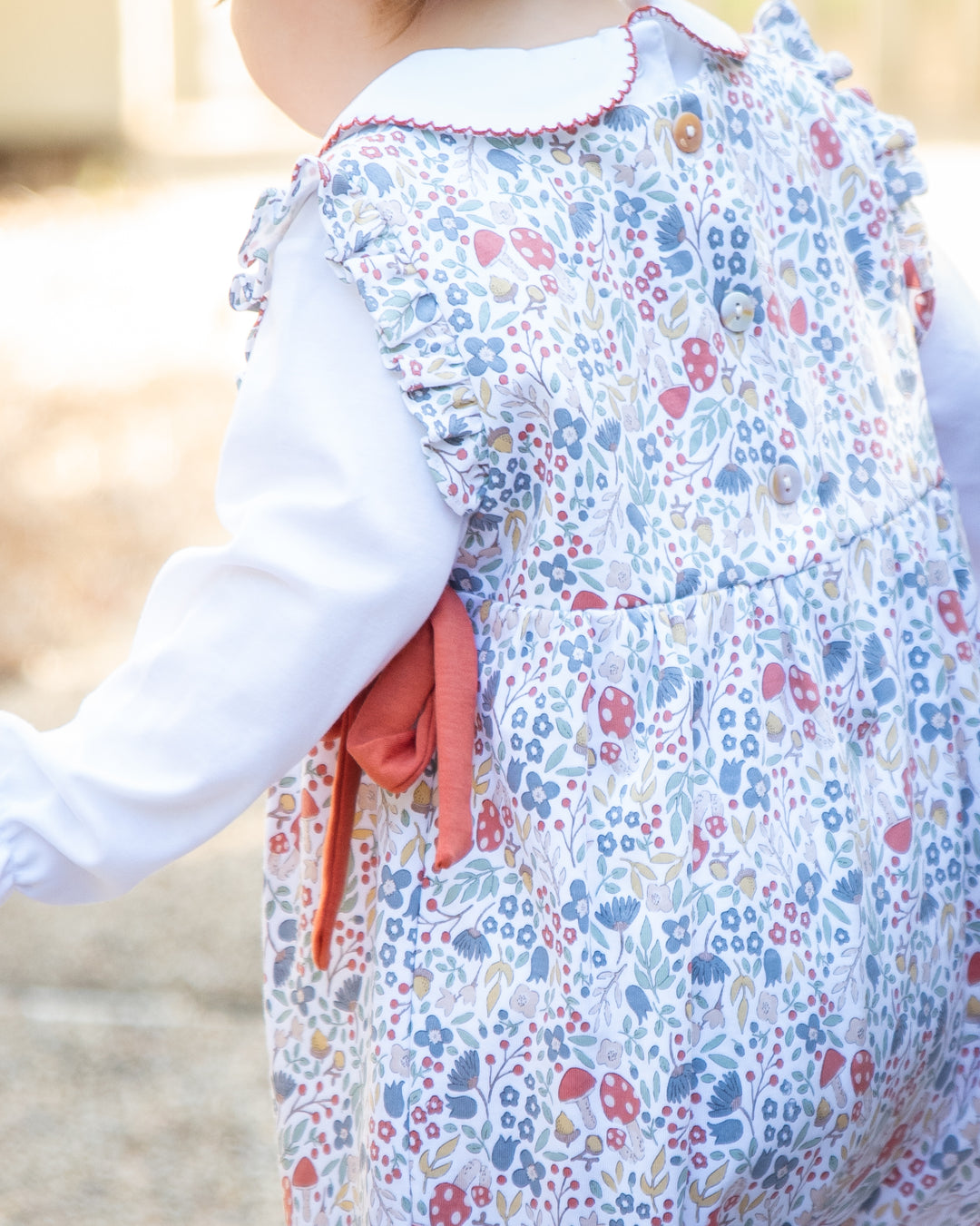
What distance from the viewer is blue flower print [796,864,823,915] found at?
3.47 ft

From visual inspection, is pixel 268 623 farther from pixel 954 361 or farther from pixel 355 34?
pixel 954 361

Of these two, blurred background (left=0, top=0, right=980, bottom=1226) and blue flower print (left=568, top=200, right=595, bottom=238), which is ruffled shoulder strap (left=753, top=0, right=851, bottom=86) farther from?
blurred background (left=0, top=0, right=980, bottom=1226)

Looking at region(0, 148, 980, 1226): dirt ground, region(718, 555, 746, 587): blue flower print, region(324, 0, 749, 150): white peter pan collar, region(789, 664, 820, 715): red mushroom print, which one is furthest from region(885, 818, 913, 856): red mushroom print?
region(0, 148, 980, 1226): dirt ground

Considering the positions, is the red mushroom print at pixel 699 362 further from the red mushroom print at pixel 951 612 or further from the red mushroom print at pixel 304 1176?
the red mushroom print at pixel 304 1176

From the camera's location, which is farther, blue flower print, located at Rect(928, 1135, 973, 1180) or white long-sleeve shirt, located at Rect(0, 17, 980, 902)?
blue flower print, located at Rect(928, 1135, 973, 1180)

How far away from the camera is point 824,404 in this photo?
3.85 feet

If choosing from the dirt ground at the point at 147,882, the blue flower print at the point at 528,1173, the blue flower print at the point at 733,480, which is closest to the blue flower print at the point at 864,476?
the blue flower print at the point at 733,480

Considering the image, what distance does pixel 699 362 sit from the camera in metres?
1.09

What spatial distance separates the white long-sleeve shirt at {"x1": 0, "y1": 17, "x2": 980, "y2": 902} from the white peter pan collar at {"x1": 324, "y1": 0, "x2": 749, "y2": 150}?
105mm

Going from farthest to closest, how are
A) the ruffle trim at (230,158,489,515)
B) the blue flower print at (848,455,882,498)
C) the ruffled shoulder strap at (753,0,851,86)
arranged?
the ruffled shoulder strap at (753,0,851,86) → the blue flower print at (848,455,882,498) → the ruffle trim at (230,158,489,515)

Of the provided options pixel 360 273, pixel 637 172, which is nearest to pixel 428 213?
pixel 360 273

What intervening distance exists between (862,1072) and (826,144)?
706 millimetres

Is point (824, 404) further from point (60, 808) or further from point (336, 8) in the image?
point (60, 808)

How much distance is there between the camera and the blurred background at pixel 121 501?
2057 mm
